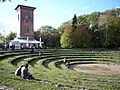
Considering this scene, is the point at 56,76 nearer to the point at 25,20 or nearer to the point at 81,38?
the point at 81,38

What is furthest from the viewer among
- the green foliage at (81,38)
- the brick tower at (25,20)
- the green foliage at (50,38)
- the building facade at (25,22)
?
the green foliage at (50,38)

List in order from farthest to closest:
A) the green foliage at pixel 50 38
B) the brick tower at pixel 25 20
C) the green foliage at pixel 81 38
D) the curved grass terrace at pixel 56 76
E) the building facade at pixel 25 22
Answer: the green foliage at pixel 50 38
the green foliage at pixel 81 38
the brick tower at pixel 25 20
the building facade at pixel 25 22
the curved grass terrace at pixel 56 76

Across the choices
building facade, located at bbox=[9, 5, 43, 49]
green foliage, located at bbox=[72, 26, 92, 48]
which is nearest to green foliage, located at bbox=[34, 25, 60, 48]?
green foliage, located at bbox=[72, 26, 92, 48]

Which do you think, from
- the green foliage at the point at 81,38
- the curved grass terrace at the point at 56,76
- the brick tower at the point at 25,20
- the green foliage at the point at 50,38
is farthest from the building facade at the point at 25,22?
the curved grass terrace at the point at 56,76

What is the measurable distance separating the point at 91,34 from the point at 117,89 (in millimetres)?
53263

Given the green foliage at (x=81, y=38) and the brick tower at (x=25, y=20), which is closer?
the brick tower at (x=25, y=20)

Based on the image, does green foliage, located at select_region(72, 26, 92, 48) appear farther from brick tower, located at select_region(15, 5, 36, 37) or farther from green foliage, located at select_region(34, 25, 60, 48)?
brick tower, located at select_region(15, 5, 36, 37)

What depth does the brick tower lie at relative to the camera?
184 feet

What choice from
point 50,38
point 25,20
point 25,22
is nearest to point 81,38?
point 50,38

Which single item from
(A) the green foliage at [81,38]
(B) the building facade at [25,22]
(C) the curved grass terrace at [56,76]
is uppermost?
(B) the building facade at [25,22]

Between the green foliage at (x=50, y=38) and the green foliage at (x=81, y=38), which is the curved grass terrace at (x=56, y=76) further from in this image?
the green foliage at (x=50, y=38)

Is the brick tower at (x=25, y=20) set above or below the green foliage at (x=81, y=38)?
above

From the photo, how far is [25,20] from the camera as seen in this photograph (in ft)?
185

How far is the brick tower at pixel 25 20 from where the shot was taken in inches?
2202
